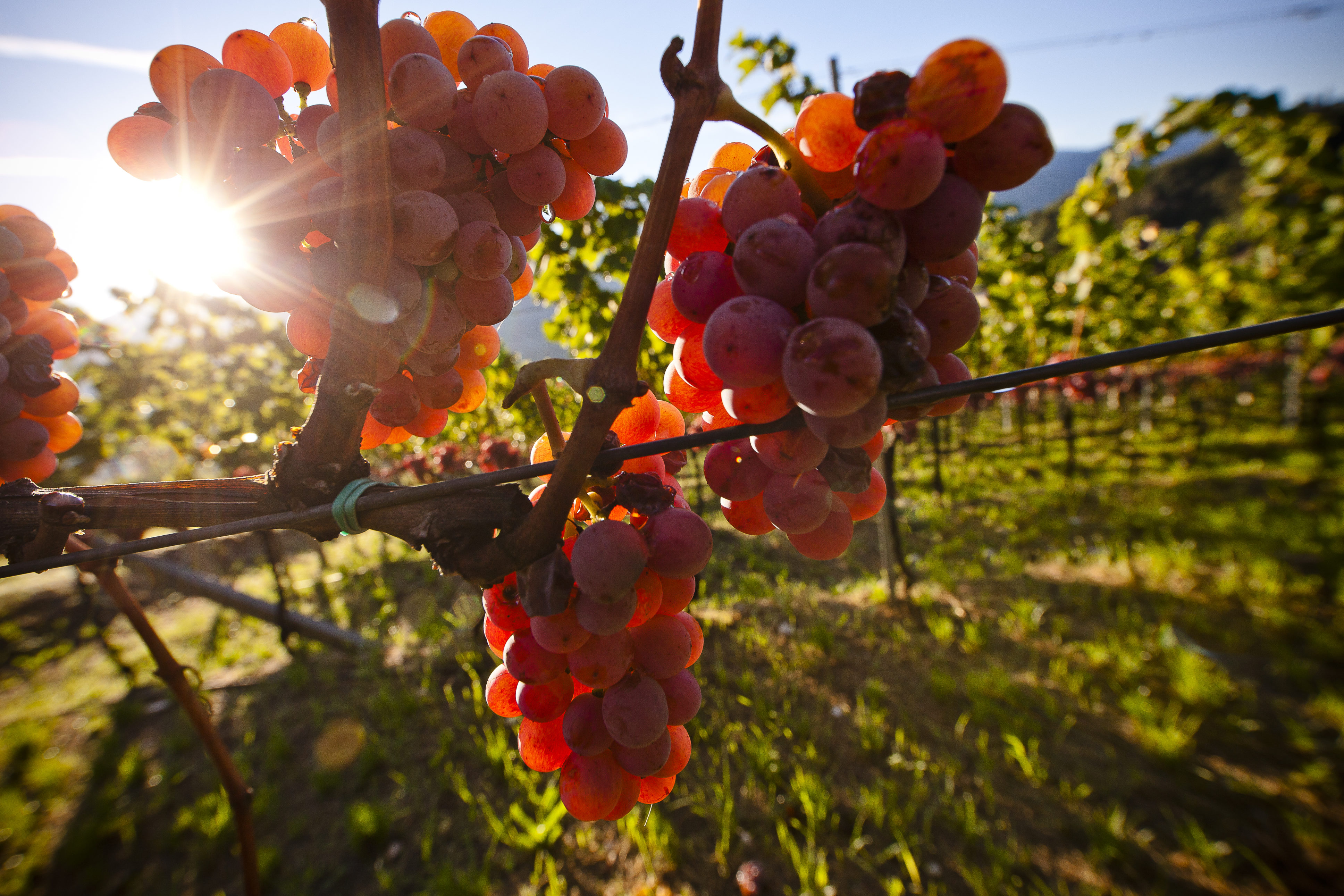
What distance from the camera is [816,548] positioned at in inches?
31.3

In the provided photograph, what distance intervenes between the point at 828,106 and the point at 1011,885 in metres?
2.70

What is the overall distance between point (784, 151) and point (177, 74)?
80cm

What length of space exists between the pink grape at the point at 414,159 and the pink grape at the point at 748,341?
1.41 feet

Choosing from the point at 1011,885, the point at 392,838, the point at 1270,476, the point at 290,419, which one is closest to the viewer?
the point at 1011,885

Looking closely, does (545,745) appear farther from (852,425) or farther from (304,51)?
(304,51)

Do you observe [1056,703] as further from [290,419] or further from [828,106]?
[290,419]

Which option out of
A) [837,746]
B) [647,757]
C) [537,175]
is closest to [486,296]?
[537,175]

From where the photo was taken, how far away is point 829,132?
0.65 m

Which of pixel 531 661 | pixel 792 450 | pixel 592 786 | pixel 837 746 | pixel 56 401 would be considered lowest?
pixel 837 746

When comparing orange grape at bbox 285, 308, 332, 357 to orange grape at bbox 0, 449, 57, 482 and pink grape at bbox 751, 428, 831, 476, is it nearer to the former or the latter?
pink grape at bbox 751, 428, 831, 476

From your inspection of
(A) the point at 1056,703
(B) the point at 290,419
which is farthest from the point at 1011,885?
(B) the point at 290,419

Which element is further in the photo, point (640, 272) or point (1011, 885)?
point (1011, 885)

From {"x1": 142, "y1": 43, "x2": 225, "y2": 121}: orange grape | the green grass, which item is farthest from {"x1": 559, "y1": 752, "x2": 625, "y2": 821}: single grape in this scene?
the green grass

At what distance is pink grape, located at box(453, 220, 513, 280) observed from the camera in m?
0.74
